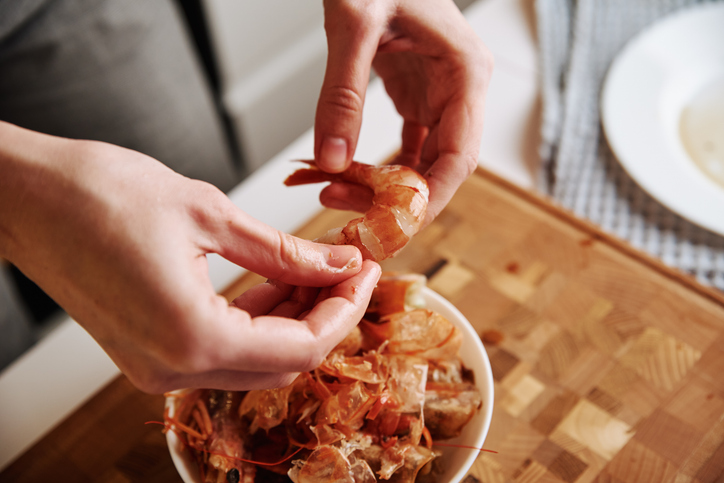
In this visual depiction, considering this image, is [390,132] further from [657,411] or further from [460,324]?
Answer: [657,411]

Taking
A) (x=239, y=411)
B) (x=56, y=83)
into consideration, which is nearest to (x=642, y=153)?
(x=239, y=411)

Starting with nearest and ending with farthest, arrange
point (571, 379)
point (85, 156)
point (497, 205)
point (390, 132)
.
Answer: point (85, 156)
point (571, 379)
point (497, 205)
point (390, 132)

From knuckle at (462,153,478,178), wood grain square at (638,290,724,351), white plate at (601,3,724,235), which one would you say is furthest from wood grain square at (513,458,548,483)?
white plate at (601,3,724,235)

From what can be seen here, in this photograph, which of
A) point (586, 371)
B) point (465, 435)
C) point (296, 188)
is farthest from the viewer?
point (296, 188)

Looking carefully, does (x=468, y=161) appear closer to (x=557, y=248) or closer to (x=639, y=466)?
(x=557, y=248)

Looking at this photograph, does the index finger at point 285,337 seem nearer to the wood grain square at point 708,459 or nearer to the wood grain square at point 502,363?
the wood grain square at point 502,363

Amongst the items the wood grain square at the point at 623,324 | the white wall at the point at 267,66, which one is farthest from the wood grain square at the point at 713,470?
the white wall at the point at 267,66

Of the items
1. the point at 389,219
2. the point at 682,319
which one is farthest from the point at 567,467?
the point at 389,219
